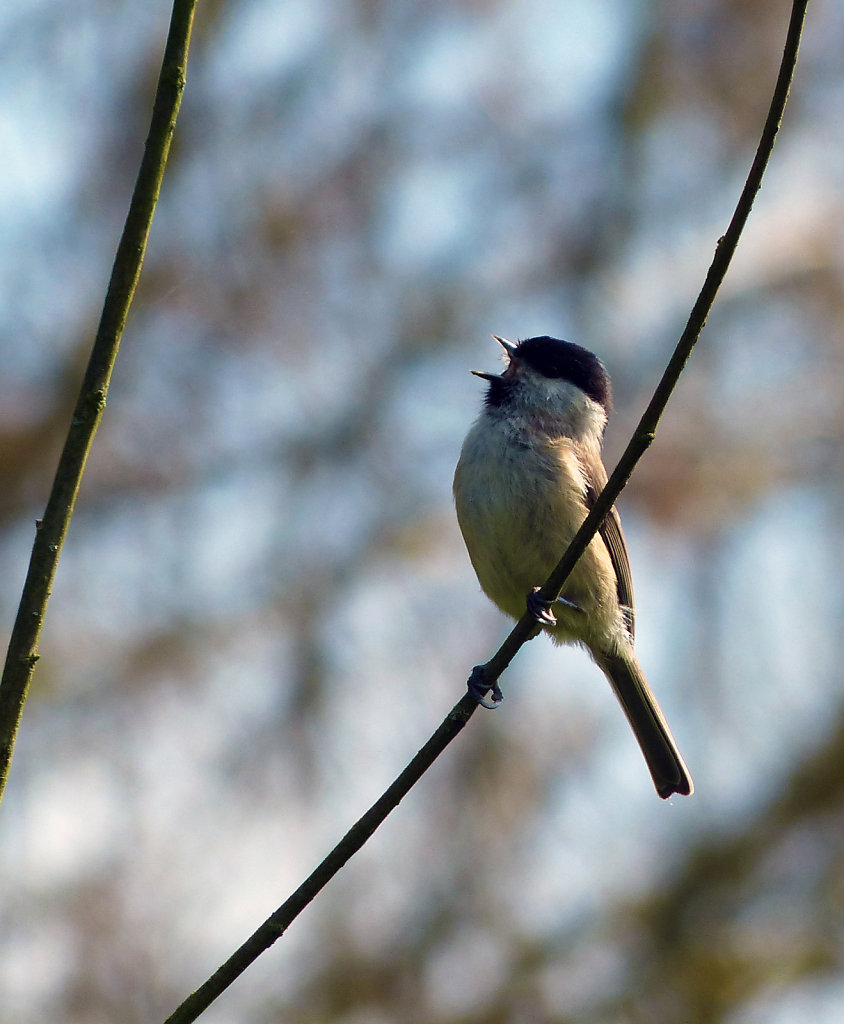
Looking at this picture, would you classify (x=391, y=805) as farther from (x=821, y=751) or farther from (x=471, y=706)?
(x=821, y=751)

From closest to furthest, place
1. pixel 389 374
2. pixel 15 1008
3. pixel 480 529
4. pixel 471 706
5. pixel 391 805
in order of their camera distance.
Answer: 1. pixel 391 805
2. pixel 471 706
3. pixel 480 529
4. pixel 15 1008
5. pixel 389 374

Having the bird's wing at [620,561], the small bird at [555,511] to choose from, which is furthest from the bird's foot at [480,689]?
the bird's wing at [620,561]

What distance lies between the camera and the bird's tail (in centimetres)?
445

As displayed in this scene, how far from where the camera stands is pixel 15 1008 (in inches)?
356

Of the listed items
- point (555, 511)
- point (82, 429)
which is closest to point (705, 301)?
point (82, 429)

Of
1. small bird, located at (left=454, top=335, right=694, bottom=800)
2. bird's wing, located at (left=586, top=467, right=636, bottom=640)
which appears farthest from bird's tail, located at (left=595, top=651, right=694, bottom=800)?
bird's wing, located at (left=586, top=467, right=636, bottom=640)

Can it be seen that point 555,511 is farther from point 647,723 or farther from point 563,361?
point 647,723

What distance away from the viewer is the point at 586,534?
7.98 feet

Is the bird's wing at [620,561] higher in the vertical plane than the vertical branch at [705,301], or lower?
higher

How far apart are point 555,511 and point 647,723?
1.15 m

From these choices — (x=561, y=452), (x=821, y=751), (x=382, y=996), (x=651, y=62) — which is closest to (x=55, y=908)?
(x=382, y=996)

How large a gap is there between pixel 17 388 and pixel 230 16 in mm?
3850

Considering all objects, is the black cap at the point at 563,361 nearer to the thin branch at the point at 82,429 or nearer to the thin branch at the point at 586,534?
the thin branch at the point at 586,534

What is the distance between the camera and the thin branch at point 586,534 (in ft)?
6.26
